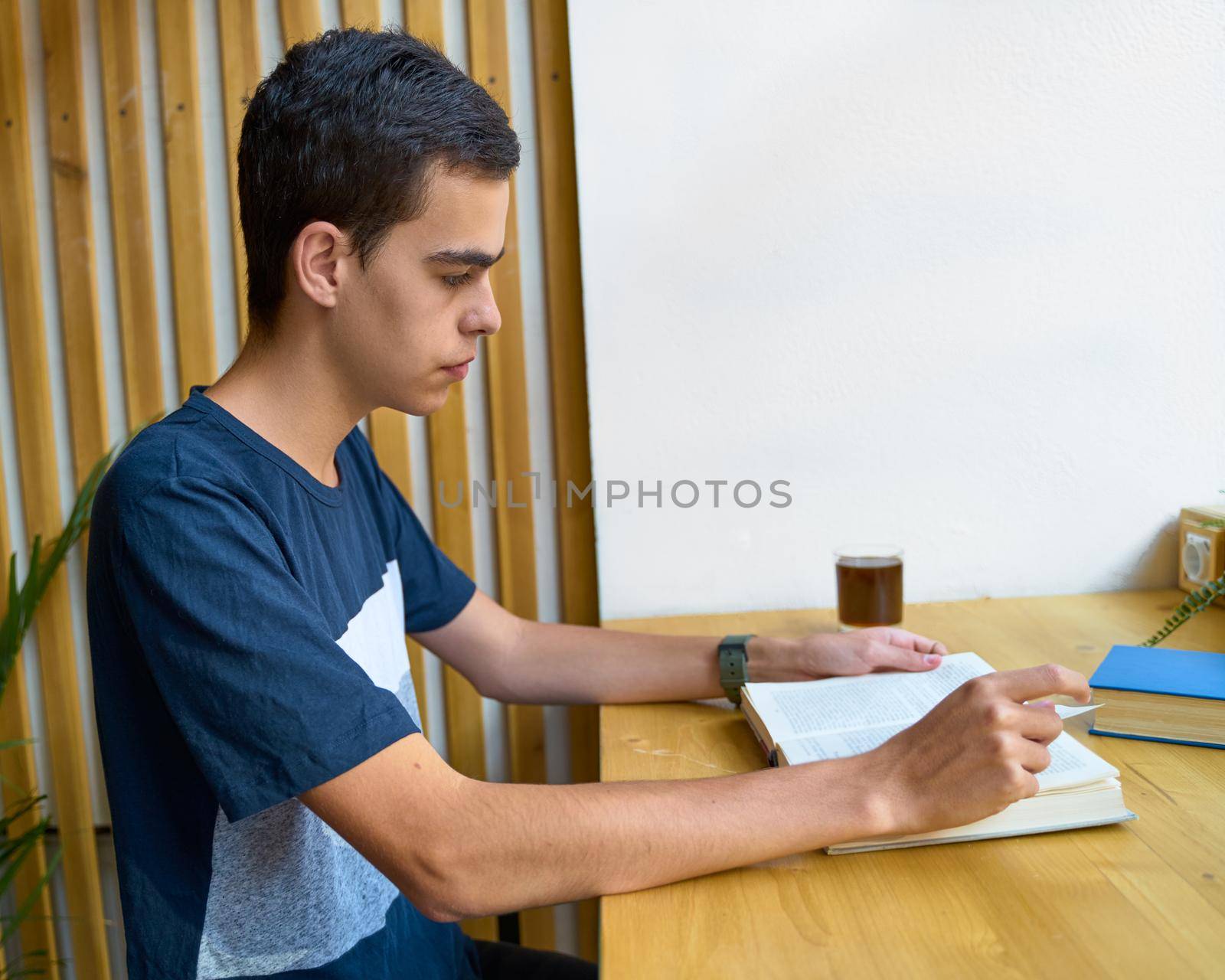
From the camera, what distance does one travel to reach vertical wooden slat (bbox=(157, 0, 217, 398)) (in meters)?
1.60

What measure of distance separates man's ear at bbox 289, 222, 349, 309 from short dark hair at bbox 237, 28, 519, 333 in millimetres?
13

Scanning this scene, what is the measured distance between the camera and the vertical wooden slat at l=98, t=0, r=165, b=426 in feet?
5.27

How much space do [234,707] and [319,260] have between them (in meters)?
0.41

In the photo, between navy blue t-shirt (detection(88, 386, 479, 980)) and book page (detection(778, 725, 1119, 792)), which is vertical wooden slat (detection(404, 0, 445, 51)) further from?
book page (detection(778, 725, 1119, 792))

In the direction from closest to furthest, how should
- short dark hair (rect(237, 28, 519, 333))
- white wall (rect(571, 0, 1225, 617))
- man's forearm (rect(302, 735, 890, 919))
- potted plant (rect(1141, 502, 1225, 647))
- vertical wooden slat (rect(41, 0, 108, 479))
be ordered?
man's forearm (rect(302, 735, 890, 919)) < short dark hair (rect(237, 28, 519, 333)) < potted plant (rect(1141, 502, 1225, 647)) < white wall (rect(571, 0, 1225, 617)) < vertical wooden slat (rect(41, 0, 108, 479))

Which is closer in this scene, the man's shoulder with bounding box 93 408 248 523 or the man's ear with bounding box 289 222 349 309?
the man's shoulder with bounding box 93 408 248 523

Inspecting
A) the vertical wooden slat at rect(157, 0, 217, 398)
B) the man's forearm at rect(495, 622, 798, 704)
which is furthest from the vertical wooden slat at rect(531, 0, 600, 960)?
the vertical wooden slat at rect(157, 0, 217, 398)

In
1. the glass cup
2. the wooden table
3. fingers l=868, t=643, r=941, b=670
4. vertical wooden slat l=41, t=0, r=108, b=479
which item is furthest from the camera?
vertical wooden slat l=41, t=0, r=108, b=479

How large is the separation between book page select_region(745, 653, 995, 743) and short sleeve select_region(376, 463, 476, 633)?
42cm

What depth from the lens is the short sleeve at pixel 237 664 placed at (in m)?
0.74

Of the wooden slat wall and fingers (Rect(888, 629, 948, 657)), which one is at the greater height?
the wooden slat wall

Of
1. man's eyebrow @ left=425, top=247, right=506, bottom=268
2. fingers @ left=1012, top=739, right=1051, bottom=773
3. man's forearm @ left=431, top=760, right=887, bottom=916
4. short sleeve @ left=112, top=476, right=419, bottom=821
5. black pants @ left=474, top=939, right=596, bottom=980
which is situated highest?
man's eyebrow @ left=425, top=247, right=506, bottom=268

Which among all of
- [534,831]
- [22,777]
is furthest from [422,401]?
[22,777]

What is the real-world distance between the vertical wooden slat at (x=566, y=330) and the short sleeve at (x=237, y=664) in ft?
2.94
